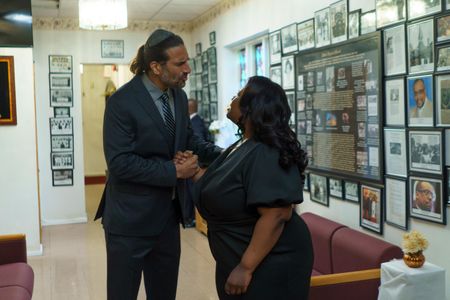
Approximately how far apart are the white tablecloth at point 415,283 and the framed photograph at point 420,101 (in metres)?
0.78

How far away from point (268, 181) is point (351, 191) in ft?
7.10

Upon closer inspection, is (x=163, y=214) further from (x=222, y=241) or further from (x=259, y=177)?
(x=259, y=177)

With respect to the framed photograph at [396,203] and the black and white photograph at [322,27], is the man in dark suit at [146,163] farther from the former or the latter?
the black and white photograph at [322,27]

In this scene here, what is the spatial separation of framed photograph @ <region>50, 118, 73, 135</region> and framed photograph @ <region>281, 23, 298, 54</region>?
3.42 meters

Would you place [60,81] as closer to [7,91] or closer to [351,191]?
[7,91]

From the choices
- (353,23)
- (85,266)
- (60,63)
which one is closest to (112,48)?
(60,63)

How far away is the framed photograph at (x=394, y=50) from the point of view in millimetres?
3074

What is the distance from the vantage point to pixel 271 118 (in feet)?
5.71

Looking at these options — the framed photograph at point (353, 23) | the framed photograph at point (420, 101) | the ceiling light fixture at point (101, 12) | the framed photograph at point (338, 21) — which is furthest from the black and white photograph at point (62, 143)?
the framed photograph at point (420, 101)

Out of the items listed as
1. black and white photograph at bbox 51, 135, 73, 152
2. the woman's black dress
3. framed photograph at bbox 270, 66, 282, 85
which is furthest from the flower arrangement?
black and white photograph at bbox 51, 135, 73, 152

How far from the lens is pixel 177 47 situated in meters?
2.05

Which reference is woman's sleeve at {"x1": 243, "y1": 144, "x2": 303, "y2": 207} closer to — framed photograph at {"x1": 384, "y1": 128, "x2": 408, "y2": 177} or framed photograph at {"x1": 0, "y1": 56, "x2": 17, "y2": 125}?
framed photograph at {"x1": 384, "y1": 128, "x2": 408, "y2": 177}

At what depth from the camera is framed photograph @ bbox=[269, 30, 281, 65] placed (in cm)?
477

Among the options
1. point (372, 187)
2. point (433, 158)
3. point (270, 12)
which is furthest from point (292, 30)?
point (433, 158)
